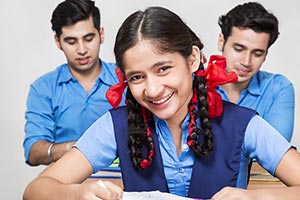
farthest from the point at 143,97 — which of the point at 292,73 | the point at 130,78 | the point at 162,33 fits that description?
the point at 292,73

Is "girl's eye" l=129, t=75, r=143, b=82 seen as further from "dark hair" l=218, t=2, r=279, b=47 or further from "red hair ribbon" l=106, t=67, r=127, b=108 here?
"dark hair" l=218, t=2, r=279, b=47

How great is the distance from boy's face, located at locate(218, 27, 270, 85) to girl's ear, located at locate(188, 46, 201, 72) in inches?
44.0

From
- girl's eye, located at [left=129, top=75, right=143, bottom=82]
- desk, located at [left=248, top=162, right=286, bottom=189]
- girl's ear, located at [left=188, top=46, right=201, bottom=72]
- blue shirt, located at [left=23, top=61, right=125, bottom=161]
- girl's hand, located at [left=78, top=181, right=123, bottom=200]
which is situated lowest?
desk, located at [left=248, top=162, right=286, bottom=189]

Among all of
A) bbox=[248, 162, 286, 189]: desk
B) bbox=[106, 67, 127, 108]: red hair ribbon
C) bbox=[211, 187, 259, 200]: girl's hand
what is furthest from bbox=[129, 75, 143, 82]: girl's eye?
bbox=[248, 162, 286, 189]: desk

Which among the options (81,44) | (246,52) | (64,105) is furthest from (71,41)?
(246,52)

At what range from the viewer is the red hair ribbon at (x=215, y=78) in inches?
69.4

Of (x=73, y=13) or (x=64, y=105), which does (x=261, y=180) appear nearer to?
(x=64, y=105)

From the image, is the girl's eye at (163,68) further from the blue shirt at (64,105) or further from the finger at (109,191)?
the blue shirt at (64,105)

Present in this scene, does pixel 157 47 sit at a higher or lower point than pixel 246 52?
higher

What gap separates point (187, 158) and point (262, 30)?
1246 mm

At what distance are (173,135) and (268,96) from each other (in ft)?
3.90

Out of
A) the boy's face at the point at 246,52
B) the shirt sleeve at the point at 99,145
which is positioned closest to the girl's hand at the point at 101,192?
the shirt sleeve at the point at 99,145

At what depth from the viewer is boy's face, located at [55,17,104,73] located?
10.0 ft

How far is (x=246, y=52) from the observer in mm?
2861
